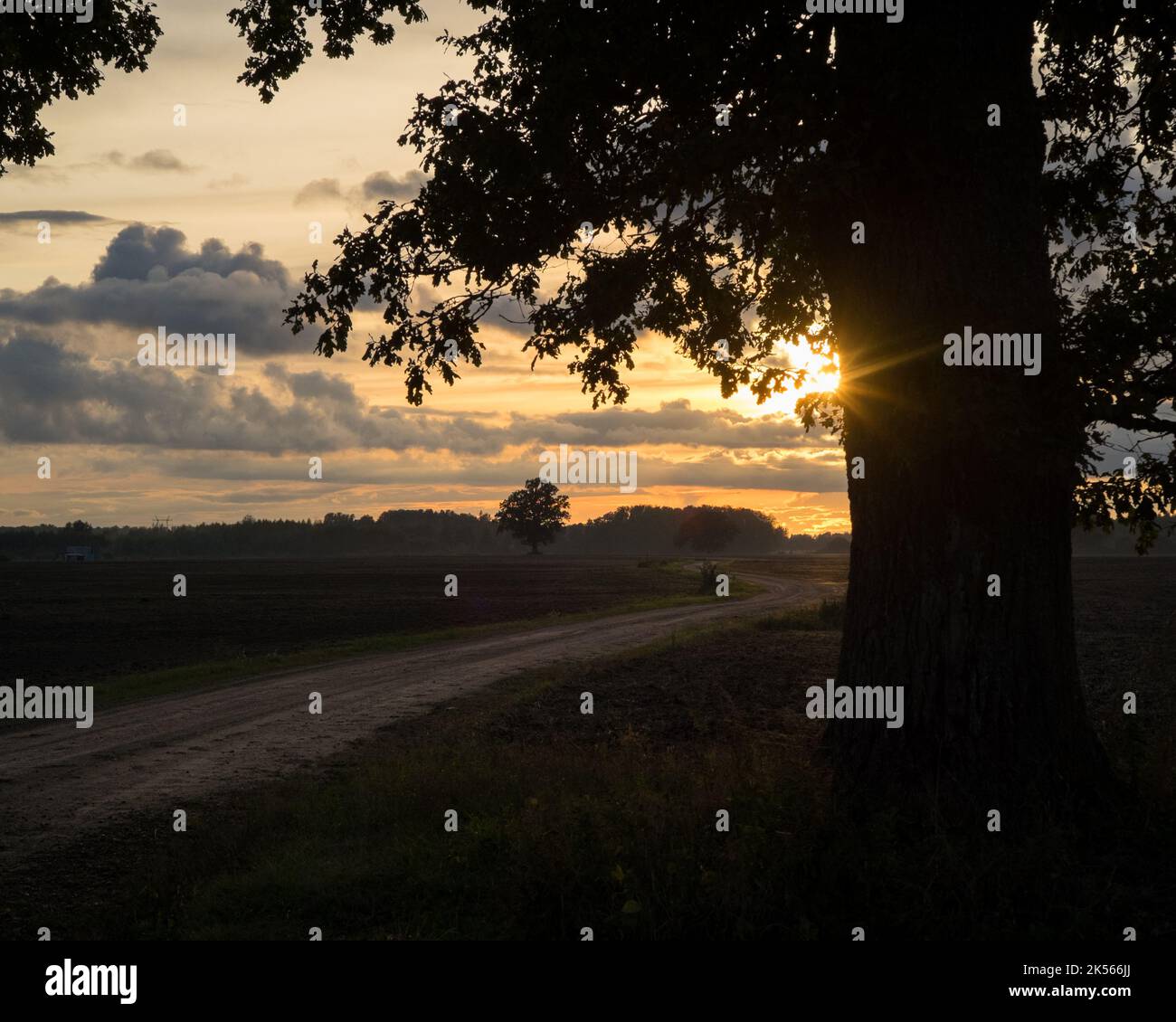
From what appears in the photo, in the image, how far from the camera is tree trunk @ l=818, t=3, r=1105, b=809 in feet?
26.4

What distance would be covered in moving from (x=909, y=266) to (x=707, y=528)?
150013 millimetres

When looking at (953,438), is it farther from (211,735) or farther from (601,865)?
(211,735)

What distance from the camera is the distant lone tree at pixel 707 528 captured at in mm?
157500

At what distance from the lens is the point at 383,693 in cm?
1941

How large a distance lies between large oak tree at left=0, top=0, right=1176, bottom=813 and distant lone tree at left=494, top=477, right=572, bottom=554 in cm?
14228

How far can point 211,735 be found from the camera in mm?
15156

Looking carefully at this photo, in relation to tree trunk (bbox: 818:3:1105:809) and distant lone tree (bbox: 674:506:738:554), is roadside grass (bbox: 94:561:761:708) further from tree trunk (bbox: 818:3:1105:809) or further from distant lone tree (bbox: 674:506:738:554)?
distant lone tree (bbox: 674:506:738:554)

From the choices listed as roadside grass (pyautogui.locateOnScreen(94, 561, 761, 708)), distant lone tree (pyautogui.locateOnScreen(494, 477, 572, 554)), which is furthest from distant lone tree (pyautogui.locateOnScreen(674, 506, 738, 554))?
roadside grass (pyautogui.locateOnScreen(94, 561, 761, 708))

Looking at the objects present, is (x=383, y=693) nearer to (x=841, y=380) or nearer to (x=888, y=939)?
(x=841, y=380)


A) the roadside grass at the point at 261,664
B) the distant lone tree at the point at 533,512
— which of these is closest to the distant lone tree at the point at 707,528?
the distant lone tree at the point at 533,512

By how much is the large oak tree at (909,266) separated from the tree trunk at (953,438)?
0.02 m

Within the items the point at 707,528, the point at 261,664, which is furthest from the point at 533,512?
the point at 261,664

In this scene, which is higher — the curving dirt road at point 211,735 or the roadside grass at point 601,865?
the roadside grass at point 601,865

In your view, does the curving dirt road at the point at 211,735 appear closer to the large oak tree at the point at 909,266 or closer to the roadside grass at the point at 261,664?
the roadside grass at the point at 261,664
